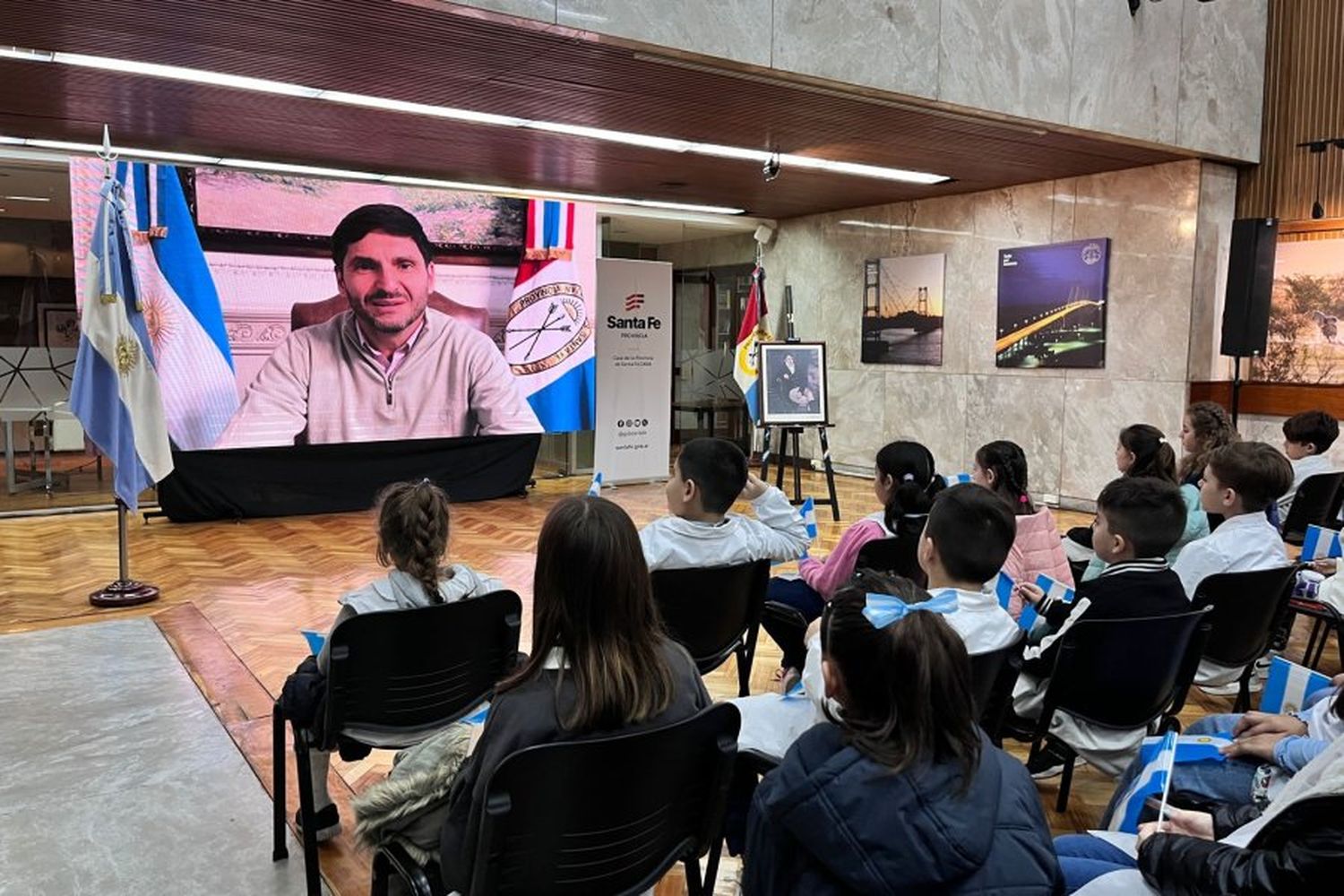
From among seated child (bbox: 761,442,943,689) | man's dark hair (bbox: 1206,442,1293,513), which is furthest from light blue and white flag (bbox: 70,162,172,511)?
man's dark hair (bbox: 1206,442,1293,513)

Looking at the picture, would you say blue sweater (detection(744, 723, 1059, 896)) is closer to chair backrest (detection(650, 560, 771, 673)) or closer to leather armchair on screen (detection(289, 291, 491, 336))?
chair backrest (detection(650, 560, 771, 673))

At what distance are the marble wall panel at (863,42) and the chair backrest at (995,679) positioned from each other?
3.99 metres

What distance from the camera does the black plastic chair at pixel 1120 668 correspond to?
2.53 meters

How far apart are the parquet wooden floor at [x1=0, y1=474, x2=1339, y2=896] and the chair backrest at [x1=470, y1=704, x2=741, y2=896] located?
3.92ft

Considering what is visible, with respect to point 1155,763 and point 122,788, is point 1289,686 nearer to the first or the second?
point 1155,763

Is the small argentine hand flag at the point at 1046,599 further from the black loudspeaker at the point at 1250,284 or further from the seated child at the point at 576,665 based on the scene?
the black loudspeaker at the point at 1250,284

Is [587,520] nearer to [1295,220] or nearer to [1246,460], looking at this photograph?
[1246,460]

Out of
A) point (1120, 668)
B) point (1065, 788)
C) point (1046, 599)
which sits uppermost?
point (1046, 599)

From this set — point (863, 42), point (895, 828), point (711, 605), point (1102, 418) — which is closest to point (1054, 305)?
point (1102, 418)

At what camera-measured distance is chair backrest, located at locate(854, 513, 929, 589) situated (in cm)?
313

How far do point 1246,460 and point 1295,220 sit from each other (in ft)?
17.4

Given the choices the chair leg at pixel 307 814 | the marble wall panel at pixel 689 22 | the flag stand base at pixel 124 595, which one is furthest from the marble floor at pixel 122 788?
the marble wall panel at pixel 689 22

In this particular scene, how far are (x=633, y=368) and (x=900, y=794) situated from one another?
28.7ft

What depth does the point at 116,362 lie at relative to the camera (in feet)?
16.7
